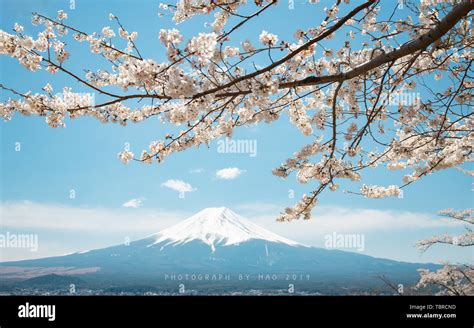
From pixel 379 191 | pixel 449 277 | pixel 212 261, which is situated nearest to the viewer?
pixel 379 191

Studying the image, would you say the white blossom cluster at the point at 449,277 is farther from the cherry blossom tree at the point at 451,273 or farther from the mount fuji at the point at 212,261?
the mount fuji at the point at 212,261

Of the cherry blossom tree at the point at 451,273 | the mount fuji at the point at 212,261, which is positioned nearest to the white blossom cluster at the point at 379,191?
the cherry blossom tree at the point at 451,273

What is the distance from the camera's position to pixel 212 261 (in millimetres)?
154500

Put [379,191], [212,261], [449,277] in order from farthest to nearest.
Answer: [212,261] → [449,277] → [379,191]

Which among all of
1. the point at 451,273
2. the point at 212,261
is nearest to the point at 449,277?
the point at 451,273

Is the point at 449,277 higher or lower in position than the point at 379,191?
lower

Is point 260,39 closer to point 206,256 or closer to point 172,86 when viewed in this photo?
point 172,86

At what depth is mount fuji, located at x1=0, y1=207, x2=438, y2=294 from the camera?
10888cm

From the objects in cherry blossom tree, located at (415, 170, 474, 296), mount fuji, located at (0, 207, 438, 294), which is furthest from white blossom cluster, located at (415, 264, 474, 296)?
mount fuji, located at (0, 207, 438, 294)

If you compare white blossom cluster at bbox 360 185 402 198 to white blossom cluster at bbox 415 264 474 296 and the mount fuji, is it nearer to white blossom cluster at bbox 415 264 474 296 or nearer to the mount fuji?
white blossom cluster at bbox 415 264 474 296

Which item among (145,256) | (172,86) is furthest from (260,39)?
(145,256)

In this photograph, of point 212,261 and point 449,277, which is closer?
point 449,277

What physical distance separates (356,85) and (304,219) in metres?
1.45

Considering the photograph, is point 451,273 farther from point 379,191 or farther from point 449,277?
point 379,191
